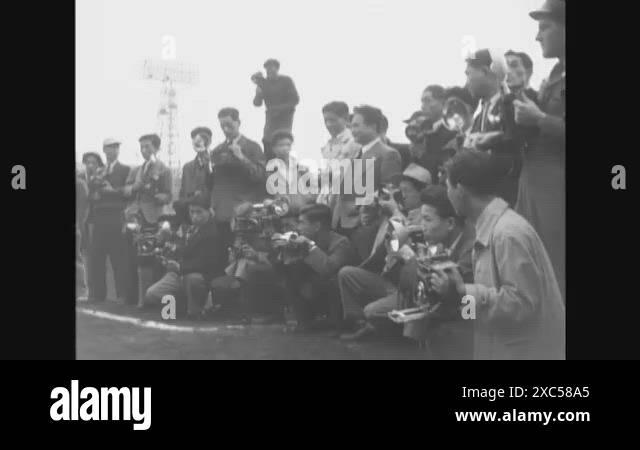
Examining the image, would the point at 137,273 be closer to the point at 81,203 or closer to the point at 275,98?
the point at 81,203

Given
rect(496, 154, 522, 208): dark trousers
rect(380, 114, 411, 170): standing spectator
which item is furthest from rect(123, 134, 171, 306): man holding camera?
rect(496, 154, 522, 208): dark trousers

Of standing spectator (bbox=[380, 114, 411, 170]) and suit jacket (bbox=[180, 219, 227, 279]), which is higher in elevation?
standing spectator (bbox=[380, 114, 411, 170])

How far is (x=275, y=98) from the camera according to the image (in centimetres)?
478

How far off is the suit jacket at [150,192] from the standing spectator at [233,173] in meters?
0.33

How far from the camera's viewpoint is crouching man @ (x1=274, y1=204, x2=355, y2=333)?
473cm

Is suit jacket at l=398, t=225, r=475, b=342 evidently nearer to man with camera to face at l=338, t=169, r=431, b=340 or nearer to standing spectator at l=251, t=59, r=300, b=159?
man with camera to face at l=338, t=169, r=431, b=340

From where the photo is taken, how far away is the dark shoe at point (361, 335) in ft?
15.4

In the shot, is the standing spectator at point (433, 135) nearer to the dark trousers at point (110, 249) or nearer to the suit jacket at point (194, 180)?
the suit jacket at point (194, 180)

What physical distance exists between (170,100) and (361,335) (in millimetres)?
1916

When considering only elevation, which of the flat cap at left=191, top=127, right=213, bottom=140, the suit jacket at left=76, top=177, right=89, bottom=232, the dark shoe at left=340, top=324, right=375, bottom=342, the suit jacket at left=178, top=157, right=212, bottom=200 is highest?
the flat cap at left=191, top=127, right=213, bottom=140

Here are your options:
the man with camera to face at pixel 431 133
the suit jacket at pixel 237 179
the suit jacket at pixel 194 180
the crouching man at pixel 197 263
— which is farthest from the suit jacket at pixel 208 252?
the man with camera to face at pixel 431 133

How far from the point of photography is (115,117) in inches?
190

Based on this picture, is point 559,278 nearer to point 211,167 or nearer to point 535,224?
point 535,224

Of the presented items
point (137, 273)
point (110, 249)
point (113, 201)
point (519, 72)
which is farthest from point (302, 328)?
point (519, 72)
